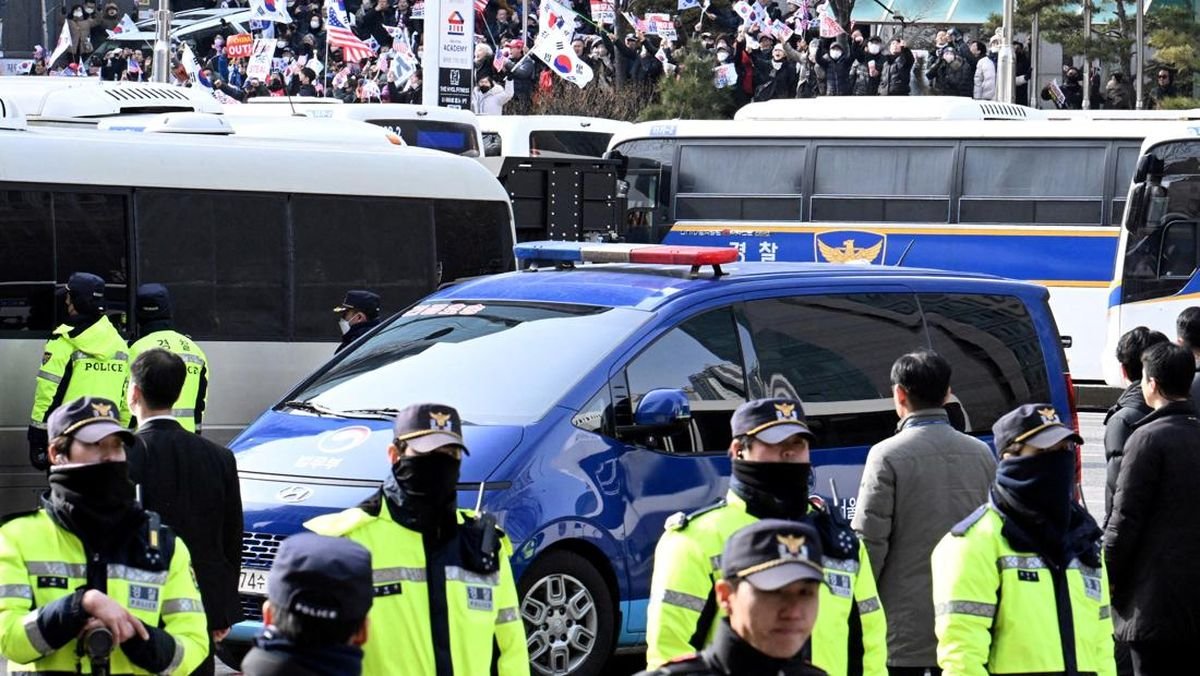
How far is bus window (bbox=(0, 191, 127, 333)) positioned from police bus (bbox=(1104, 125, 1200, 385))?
11791mm

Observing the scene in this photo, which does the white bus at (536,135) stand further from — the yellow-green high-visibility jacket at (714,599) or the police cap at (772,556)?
the police cap at (772,556)

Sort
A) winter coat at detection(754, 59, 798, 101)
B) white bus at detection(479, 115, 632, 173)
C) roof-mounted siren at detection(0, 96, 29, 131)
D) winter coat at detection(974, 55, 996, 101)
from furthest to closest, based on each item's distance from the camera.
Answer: winter coat at detection(754, 59, 798, 101)
winter coat at detection(974, 55, 996, 101)
white bus at detection(479, 115, 632, 173)
roof-mounted siren at detection(0, 96, 29, 131)

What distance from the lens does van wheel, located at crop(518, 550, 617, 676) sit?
8.05 m

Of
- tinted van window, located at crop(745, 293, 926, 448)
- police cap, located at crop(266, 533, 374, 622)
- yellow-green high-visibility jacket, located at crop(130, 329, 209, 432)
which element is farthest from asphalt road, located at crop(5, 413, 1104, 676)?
police cap, located at crop(266, 533, 374, 622)

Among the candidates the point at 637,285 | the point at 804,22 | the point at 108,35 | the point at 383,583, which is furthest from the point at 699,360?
the point at 108,35

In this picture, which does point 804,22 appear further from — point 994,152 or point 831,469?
point 831,469

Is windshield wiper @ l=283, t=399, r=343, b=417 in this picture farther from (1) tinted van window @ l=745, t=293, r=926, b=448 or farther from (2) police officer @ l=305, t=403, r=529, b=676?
(2) police officer @ l=305, t=403, r=529, b=676

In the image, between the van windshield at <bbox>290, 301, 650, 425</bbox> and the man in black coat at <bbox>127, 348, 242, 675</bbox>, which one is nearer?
the man in black coat at <bbox>127, 348, 242, 675</bbox>

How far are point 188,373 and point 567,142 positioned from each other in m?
19.4

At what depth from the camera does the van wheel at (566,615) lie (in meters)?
8.05

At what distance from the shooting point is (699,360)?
341 inches

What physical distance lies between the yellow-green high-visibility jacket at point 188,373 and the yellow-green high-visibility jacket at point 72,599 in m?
5.30

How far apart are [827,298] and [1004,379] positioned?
94 cm

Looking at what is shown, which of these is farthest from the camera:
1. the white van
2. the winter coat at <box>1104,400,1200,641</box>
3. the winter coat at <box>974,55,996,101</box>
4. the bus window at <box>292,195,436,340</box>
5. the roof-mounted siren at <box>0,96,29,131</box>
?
the winter coat at <box>974,55,996,101</box>
